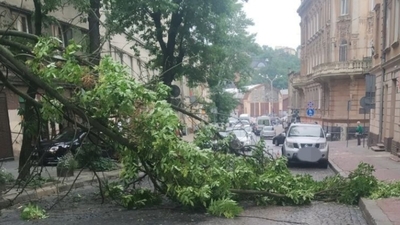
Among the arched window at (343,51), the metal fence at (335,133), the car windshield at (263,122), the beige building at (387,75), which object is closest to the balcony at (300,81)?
the car windshield at (263,122)

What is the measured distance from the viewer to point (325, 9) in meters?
35.7

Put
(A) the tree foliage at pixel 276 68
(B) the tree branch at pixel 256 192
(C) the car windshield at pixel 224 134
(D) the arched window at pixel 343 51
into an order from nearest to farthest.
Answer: (B) the tree branch at pixel 256 192 → (C) the car windshield at pixel 224 134 → (D) the arched window at pixel 343 51 → (A) the tree foliage at pixel 276 68

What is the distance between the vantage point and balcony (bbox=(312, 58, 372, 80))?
2986 cm

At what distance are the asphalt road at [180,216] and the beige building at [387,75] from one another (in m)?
9.74

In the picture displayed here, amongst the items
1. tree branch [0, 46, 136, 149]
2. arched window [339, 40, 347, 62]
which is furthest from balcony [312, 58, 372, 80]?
tree branch [0, 46, 136, 149]

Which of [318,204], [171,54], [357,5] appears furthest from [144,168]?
[357,5]

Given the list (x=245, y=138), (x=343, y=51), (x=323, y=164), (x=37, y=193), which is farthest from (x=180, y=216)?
(x=343, y=51)

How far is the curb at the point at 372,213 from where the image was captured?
613 centimetres

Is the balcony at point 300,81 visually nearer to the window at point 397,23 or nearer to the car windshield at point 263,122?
the car windshield at point 263,122

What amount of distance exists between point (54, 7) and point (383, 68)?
607 inches

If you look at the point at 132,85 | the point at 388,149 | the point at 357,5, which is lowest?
the point at 388,149

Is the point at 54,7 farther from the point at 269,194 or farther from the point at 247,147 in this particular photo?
the point at 269,194

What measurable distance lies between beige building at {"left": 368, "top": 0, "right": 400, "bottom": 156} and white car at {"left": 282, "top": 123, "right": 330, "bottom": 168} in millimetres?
3434

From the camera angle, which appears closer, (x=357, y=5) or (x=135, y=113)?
(x=135, y=113)
